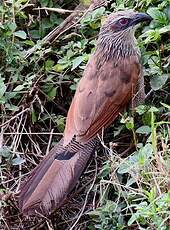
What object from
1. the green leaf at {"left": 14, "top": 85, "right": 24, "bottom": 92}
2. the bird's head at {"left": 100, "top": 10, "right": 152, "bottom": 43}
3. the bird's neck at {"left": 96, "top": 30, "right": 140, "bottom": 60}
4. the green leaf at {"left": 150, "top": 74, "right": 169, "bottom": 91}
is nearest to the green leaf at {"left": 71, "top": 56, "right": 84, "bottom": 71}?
the bird's neck at {"left": 96, "top": 30, "right": 140, "bottom": 60}

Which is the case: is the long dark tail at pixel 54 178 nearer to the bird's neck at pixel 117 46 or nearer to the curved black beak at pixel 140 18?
the bird's neck at pixel 117 46

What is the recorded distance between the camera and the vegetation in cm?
371

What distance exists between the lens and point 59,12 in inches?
204

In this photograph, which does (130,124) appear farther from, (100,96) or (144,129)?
(100,96)

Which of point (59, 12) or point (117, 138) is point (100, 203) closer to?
point (117, 138)

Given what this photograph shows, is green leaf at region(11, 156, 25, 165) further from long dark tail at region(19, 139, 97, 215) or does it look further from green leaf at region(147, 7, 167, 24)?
green leaf at region(147, 7, 167, 24)

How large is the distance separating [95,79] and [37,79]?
19.7 inches

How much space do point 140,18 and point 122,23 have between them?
0.55 ft

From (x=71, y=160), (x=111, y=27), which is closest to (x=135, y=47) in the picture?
(x=111, y=27)

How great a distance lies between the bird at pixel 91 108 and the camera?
3.99 metres

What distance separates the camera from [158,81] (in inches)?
172

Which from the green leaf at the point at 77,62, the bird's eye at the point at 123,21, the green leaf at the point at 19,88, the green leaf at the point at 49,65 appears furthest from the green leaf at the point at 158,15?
the green leaf at the point at 19,88

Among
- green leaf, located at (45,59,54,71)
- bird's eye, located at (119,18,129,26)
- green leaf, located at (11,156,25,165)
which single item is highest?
bird's eye, located at (119,18,129,26)

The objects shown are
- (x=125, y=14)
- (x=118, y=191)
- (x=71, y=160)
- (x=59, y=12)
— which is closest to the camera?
(x=118, y=191)
